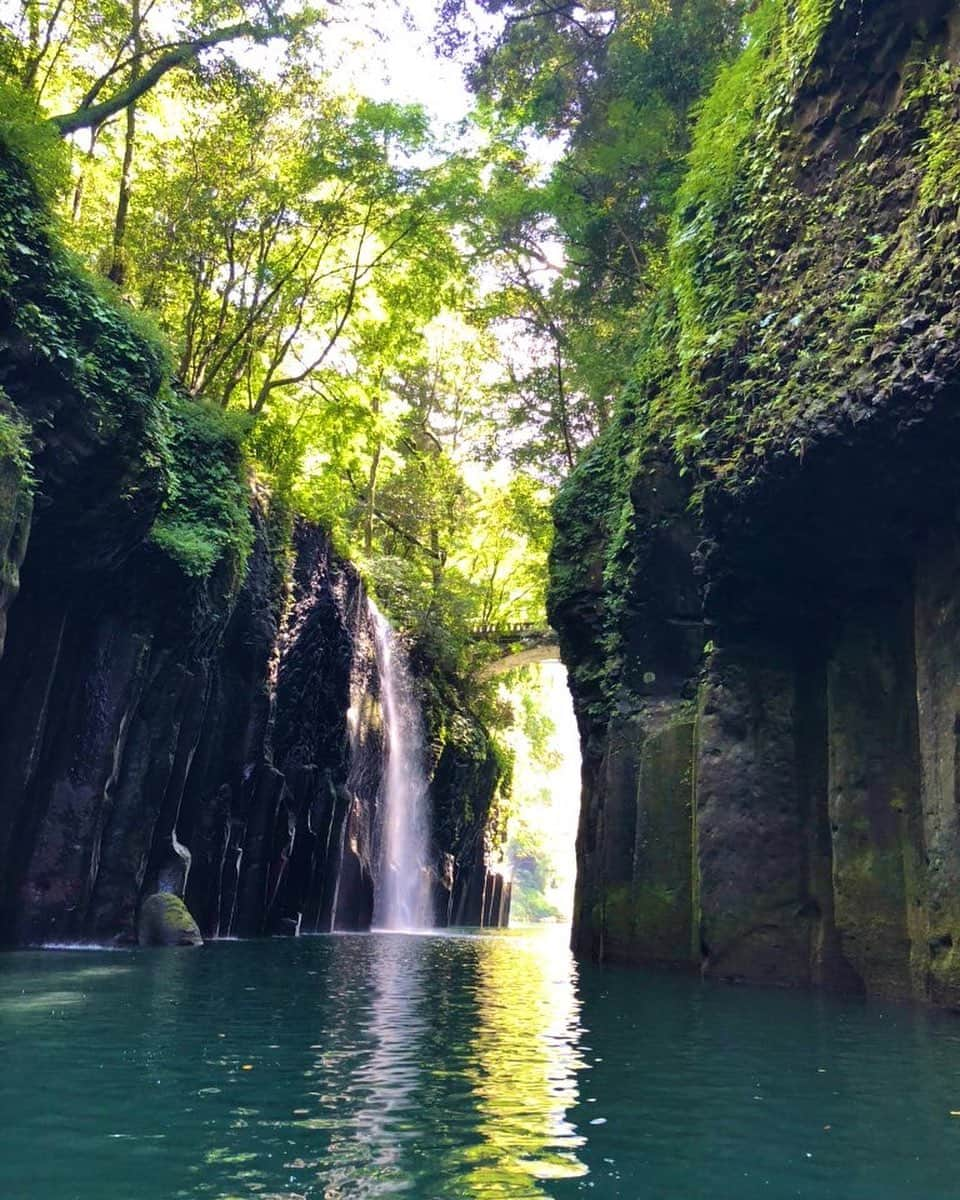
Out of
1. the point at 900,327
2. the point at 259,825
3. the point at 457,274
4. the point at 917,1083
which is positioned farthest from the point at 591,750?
the point at 457,274

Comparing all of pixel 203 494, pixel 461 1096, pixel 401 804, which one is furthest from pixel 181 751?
pixel 461 1096

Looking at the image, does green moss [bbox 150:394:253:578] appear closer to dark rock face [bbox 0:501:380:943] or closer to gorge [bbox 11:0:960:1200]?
gorge [bbox 11:0:960:1200]

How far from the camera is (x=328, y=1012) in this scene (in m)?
7.00

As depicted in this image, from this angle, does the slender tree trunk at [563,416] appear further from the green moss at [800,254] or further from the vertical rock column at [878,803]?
the vertical rock column at [878,803]

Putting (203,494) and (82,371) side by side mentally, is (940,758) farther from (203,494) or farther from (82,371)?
(203,494)

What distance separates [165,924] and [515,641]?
19563mm

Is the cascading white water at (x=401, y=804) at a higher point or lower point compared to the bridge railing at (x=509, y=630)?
lower

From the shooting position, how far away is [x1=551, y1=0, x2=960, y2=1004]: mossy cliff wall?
826cm

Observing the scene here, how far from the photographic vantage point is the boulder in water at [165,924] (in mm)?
13789

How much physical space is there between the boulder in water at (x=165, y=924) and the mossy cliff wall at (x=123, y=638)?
409 millimetres

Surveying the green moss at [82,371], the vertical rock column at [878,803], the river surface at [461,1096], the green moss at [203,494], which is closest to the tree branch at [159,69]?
the green moss at [82,371]

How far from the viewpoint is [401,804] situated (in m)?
25.7

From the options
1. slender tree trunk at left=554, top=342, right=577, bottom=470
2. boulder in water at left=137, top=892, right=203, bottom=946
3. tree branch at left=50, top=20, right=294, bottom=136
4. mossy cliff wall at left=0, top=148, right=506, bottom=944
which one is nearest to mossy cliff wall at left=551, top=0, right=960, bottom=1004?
boulder in water at left=137, top=892, right=203, bottom=946

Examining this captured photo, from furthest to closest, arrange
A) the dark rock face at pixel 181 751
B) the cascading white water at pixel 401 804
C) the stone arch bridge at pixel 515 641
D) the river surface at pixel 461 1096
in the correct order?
the stone arch bridge at pixel 515 641 → the cascading white water at pixel 401 804 → the dark rock face at pixel 181 751 → the river surface at pixel 461 1096
